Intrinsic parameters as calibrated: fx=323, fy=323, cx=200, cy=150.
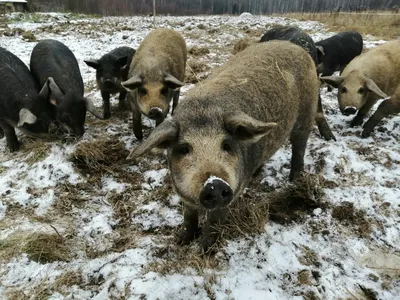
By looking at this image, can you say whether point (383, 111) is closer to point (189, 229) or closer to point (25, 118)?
point (189, 229)

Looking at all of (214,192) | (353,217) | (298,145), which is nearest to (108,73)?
(298,145)

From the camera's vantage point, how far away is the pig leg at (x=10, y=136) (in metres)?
5.02

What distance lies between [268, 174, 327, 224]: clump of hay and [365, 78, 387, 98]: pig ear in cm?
242

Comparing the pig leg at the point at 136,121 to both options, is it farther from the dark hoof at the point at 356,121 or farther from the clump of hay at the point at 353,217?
the dark hoof at the point at 356,121

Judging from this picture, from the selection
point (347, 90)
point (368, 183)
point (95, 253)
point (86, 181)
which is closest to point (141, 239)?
point (95, 253)

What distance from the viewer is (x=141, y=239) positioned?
3.43 metres

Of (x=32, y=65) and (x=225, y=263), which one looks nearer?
(x=225, y=263)

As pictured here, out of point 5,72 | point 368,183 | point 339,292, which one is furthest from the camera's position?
point 5,72

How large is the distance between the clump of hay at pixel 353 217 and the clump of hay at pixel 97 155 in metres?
3.05

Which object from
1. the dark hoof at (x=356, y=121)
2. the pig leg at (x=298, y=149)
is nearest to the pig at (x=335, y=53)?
the dark hoof at (x=356, y=121)

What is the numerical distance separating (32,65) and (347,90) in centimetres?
589

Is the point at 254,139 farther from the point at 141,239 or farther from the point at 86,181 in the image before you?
the point at 86,181

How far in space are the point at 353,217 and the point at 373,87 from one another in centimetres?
284

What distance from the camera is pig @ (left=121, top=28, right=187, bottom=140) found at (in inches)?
Answer: 189
